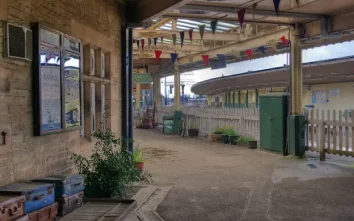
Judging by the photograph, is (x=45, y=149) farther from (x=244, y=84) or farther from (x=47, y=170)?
(x=244, y=84)

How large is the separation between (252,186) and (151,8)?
12.8ft

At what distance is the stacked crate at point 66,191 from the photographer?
4.77m

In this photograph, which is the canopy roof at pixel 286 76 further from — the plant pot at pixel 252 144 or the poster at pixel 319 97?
the plant pot at pixel 252 144

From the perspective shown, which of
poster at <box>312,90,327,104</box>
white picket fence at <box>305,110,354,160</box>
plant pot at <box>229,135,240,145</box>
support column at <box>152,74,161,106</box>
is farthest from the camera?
support column at <box>152,74,161,106</box>

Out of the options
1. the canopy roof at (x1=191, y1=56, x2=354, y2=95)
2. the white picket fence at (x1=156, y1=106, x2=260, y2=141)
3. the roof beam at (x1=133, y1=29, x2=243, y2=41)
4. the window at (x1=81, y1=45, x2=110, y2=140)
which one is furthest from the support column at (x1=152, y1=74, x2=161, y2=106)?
the window at (x1=81, y1=45, x2=110, y2=140)

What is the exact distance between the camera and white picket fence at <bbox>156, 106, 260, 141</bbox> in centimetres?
1330

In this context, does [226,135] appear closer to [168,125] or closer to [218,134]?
[218,134]

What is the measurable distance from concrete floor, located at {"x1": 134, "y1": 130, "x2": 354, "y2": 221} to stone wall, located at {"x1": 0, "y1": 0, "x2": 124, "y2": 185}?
Result: 1731mm

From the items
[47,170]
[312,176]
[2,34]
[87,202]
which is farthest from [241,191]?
[2,34]

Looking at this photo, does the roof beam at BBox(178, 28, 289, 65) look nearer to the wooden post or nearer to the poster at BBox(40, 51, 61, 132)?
the wooden post

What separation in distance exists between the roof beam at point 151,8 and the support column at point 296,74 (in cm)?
482

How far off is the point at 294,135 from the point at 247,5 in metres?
3.81

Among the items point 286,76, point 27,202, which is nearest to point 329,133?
point 27,202

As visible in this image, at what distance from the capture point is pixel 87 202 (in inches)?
221
